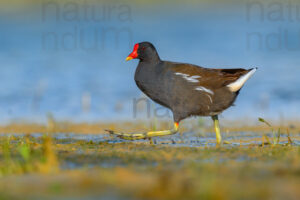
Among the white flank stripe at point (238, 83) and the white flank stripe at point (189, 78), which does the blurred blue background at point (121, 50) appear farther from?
the white flank stripe at point (189, 78)

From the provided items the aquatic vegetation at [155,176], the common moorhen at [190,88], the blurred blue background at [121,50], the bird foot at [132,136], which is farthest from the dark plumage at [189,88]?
the blurred blue background at [121,50]

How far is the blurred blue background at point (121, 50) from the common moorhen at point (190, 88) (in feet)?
10.4

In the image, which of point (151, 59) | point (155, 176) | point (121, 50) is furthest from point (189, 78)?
point (121, 50)

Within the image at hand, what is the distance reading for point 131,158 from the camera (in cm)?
Answer: 489

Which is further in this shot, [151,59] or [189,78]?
[151,59]

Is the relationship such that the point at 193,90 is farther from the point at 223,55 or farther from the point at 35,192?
the point at 223,55

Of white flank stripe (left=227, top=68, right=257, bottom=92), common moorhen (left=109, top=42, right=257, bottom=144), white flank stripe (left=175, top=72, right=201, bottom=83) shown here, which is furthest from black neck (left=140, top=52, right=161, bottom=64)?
white flank stripe (left=227, top=68, right=257, bottom=92)

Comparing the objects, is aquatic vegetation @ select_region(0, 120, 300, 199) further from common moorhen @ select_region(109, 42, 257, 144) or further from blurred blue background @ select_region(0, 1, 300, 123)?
blurred blue background @ select_region(0, 1, 300, 123)

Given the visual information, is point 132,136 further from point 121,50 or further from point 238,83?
point 121,50

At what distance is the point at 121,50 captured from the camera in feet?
69.6

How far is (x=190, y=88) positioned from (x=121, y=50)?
14458 millimetres

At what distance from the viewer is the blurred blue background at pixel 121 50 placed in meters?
11.6

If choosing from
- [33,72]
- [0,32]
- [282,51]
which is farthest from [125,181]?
[0,32]

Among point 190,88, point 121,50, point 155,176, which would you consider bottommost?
point 155,176
